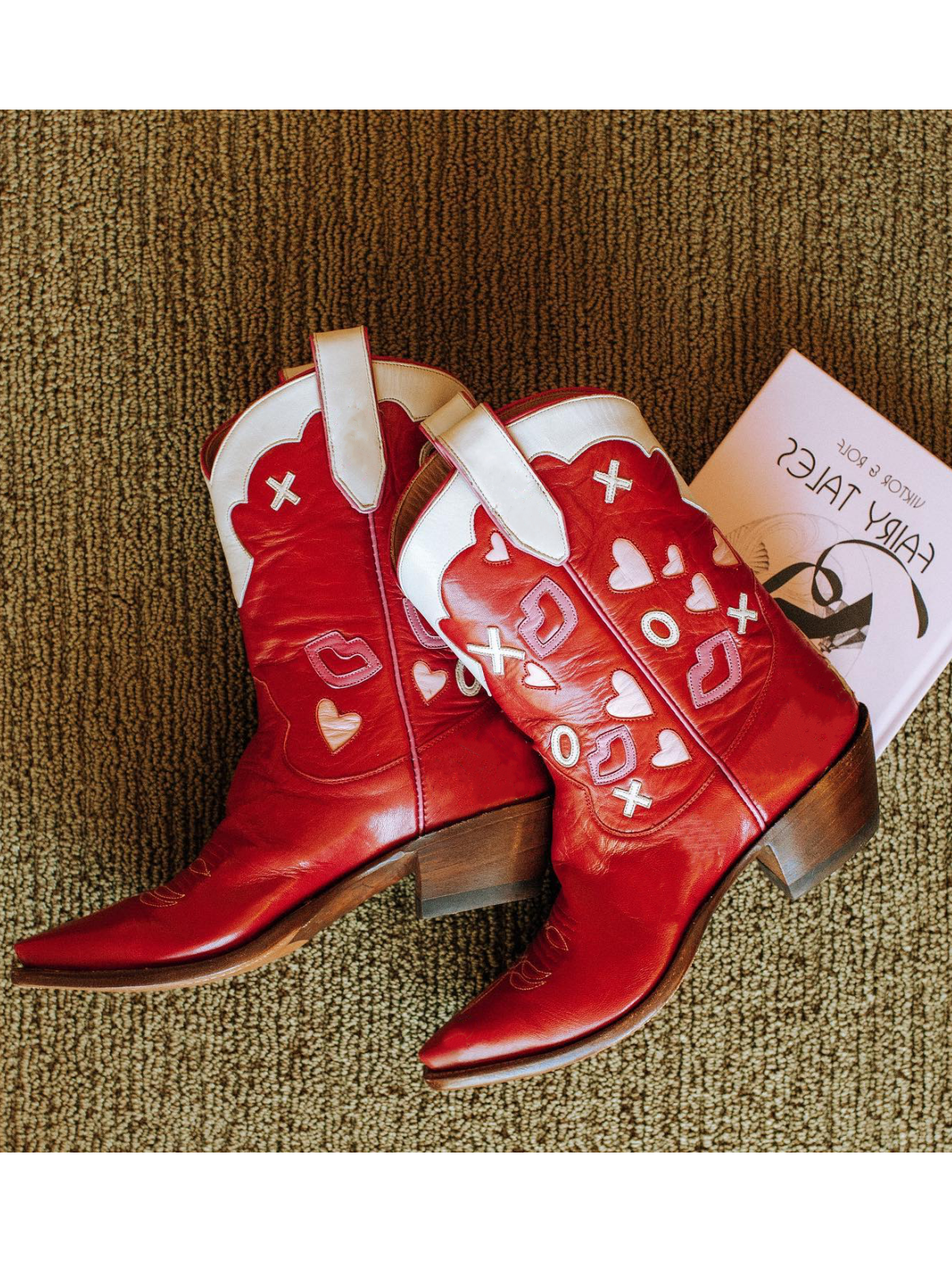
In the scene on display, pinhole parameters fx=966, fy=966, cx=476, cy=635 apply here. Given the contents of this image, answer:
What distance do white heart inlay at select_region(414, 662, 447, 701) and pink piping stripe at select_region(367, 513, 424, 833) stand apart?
0.05 ft

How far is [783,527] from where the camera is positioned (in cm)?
106

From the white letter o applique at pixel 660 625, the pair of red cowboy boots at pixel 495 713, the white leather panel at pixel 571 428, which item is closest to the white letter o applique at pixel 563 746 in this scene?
the pair of red cowboy boots at pixel 495 713

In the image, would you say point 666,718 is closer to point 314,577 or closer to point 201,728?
point 314,577

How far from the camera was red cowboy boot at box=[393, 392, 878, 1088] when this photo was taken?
83cm

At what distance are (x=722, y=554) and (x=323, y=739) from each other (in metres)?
0.40

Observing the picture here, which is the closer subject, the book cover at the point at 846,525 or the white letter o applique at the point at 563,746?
the white letter o applique at the point at 563,746

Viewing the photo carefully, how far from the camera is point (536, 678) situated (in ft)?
2.80

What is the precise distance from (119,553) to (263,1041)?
56cm

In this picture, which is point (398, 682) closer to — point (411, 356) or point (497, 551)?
point (497, 551)

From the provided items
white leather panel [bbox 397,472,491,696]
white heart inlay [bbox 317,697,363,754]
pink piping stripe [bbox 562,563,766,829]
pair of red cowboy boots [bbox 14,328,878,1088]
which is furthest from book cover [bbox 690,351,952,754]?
white heart inlay [bbox 317,697,363,754]

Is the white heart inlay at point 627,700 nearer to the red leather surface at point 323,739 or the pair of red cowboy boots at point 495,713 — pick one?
the pair of red cowboy boots at point 495,713

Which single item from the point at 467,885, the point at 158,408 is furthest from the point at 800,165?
the point at 467,885

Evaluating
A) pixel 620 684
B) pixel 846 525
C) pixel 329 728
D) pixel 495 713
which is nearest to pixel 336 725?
pixel 329 728

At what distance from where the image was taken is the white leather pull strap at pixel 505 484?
32.1 inches
